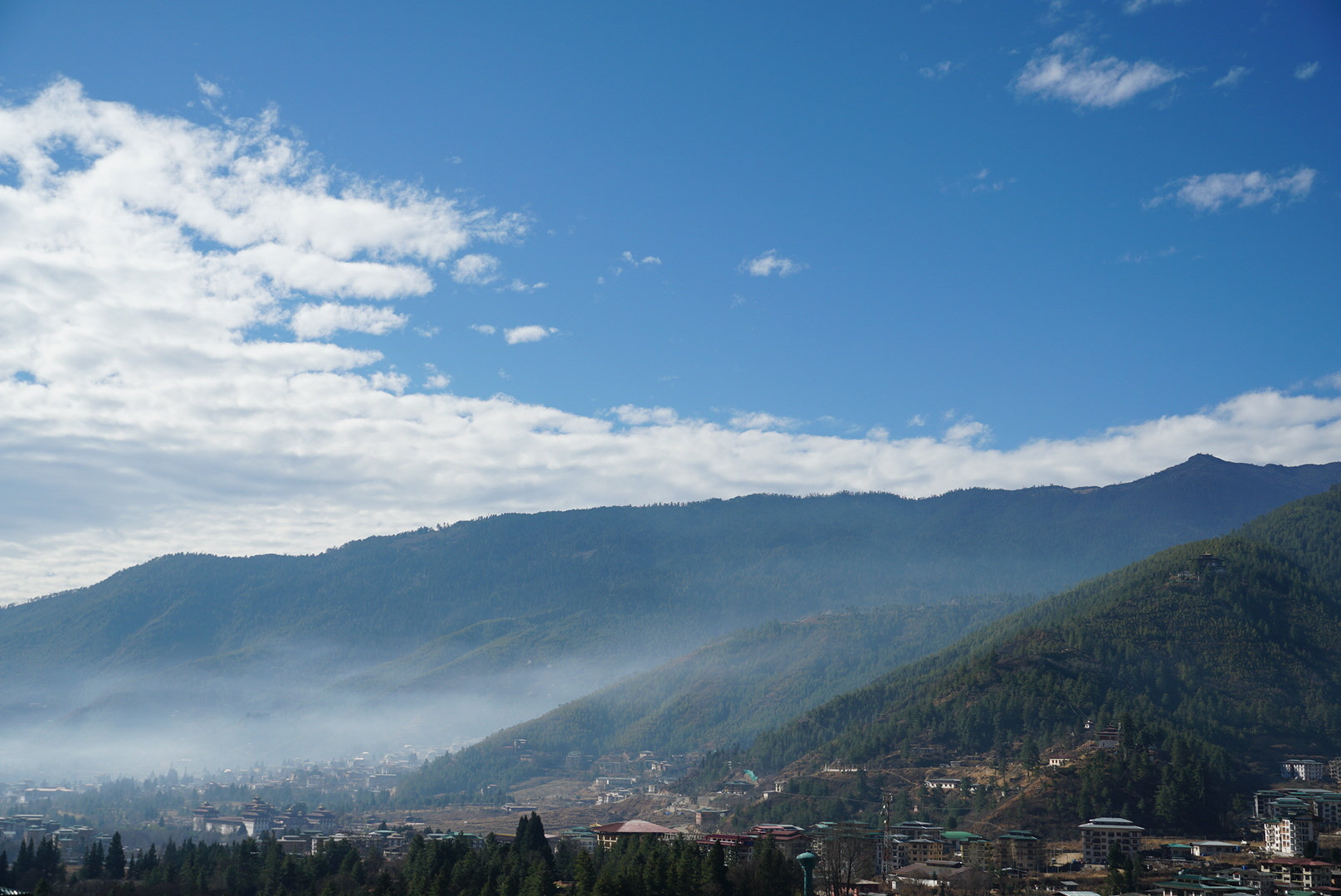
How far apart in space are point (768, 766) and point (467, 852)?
354 ft

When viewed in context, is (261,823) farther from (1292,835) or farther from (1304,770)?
(1304,770)

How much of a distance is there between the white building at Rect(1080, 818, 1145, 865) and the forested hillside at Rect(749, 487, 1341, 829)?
39.3ft

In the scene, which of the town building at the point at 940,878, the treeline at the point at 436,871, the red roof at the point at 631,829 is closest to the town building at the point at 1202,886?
the town building at the point at 940,878

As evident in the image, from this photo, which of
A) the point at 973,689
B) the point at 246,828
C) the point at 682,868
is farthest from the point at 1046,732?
the point at 246,828

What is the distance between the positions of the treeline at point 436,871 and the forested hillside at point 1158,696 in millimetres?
57884

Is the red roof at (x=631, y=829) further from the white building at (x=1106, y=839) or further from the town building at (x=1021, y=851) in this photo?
the white building at (x=1106, y=839)

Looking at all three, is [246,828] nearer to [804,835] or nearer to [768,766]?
[768,766]

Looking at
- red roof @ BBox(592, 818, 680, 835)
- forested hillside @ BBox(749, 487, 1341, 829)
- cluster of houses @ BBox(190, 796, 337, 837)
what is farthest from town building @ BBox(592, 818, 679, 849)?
cluster of houses @ BBox(190, 796, 337, 837)

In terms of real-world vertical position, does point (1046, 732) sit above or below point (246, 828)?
above

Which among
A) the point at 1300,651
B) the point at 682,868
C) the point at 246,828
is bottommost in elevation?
the point at 246,828

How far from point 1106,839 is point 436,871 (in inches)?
2701

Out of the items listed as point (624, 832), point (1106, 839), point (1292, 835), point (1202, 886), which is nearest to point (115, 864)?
point (624, 832)

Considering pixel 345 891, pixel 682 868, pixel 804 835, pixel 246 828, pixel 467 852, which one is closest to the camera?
pixel 682 868

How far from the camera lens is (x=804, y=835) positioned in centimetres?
11869
